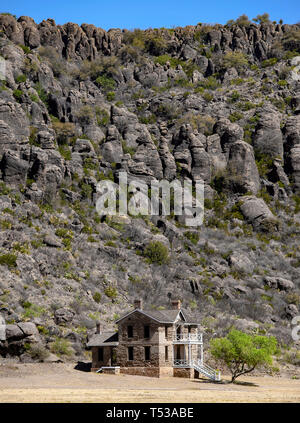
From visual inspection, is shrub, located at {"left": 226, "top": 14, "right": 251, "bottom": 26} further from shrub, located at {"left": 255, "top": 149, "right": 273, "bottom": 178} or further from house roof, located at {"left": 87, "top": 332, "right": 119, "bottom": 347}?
house roof, located at {"left": 87, "top": 332, "right": 119, "bottom": 347}

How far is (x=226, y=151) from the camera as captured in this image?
107500 millimetres

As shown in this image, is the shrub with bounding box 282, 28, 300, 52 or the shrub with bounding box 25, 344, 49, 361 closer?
the shrub with bounding box 25, 344, 49, 361

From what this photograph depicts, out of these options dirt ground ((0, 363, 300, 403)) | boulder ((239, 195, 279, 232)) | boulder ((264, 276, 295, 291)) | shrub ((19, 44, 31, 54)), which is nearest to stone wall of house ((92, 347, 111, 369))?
dirt ground ((0, 363, 300, 403))

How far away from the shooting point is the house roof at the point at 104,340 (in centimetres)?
5541

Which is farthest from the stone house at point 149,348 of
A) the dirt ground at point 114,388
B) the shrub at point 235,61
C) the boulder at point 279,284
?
the shrub at point 235,61

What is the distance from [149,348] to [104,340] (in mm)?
5198

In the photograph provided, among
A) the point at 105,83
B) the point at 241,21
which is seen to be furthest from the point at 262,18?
the point at 105,83

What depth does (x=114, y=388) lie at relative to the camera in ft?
137

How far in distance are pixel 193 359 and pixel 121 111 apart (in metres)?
66.3

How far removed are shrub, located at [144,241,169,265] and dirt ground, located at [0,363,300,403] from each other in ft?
93.8

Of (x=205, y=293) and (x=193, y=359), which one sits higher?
(x=205, y=293)

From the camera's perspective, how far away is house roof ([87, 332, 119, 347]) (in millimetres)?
55406
